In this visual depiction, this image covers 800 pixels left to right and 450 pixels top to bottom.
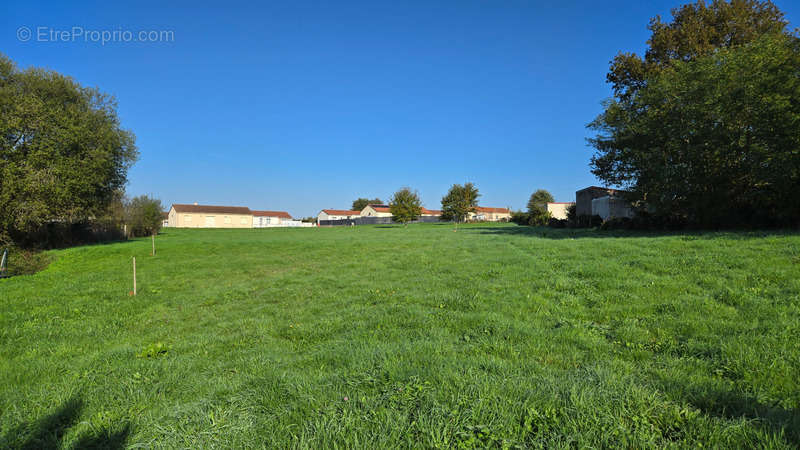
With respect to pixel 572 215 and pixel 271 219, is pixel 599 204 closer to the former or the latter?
pixel 572 215

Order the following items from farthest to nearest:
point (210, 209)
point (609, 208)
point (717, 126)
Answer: point (210, 209) → point (609, 208) → point (717, 126)

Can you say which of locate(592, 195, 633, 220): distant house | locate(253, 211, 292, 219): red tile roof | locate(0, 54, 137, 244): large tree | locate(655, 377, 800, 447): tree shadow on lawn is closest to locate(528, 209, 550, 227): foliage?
locate(592, 195, 633, 220): distant house

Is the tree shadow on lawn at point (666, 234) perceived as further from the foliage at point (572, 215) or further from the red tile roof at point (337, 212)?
the red tile roof at point (337, 212)

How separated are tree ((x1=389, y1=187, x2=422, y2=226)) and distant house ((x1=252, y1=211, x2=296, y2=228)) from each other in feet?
161

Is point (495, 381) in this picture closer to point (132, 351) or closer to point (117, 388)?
point (117, 388)

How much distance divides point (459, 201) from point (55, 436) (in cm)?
5661

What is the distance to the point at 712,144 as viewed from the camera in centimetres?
1416

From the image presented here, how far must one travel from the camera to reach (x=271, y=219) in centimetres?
9388

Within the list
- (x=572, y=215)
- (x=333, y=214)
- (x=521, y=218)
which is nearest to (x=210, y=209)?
(x=333, y=214)

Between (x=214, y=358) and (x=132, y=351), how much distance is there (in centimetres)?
137

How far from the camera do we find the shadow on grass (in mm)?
2461

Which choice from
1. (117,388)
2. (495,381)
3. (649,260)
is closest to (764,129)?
(649,260)

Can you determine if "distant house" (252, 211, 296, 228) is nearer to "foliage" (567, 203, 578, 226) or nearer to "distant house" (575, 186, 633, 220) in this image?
"foliage" (567, 203, 578, 226)

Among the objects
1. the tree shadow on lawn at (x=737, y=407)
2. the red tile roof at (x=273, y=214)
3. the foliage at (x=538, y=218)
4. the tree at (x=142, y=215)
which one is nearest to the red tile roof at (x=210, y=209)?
the red tile roof at (x=273, y=214)
